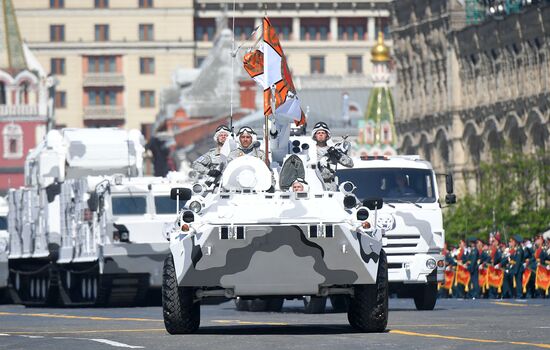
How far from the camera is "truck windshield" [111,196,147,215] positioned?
45.1 metres

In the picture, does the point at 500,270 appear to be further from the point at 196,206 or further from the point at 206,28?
the point at 206,28

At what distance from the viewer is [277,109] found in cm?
2872

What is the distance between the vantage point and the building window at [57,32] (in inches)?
7200

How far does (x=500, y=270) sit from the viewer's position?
4856 centimetres

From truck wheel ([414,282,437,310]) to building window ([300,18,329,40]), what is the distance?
154958mm

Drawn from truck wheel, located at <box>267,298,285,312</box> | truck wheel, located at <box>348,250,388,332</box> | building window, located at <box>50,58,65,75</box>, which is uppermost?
building window, located at <box>50,58,65,75</box>

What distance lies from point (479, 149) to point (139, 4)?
3537 inches

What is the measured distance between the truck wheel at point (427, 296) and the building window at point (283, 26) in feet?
504

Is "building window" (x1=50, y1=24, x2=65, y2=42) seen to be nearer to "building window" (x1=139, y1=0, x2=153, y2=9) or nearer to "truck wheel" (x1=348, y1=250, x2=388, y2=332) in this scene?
"building window" (x1=139, y1=0, x2=153, y2=9)

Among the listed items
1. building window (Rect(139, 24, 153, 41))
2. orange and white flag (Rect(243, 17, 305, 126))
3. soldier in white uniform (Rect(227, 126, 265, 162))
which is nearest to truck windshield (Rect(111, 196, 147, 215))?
orange and white flag (Rect(243, 17, 305, 126))

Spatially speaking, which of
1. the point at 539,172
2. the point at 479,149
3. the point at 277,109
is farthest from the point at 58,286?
the point at 479,149

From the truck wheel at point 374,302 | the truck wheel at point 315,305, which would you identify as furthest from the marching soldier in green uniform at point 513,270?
the truck wheel at point 374,302

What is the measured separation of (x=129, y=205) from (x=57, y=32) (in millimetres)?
139385

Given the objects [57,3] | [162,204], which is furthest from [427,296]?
[57,3]
